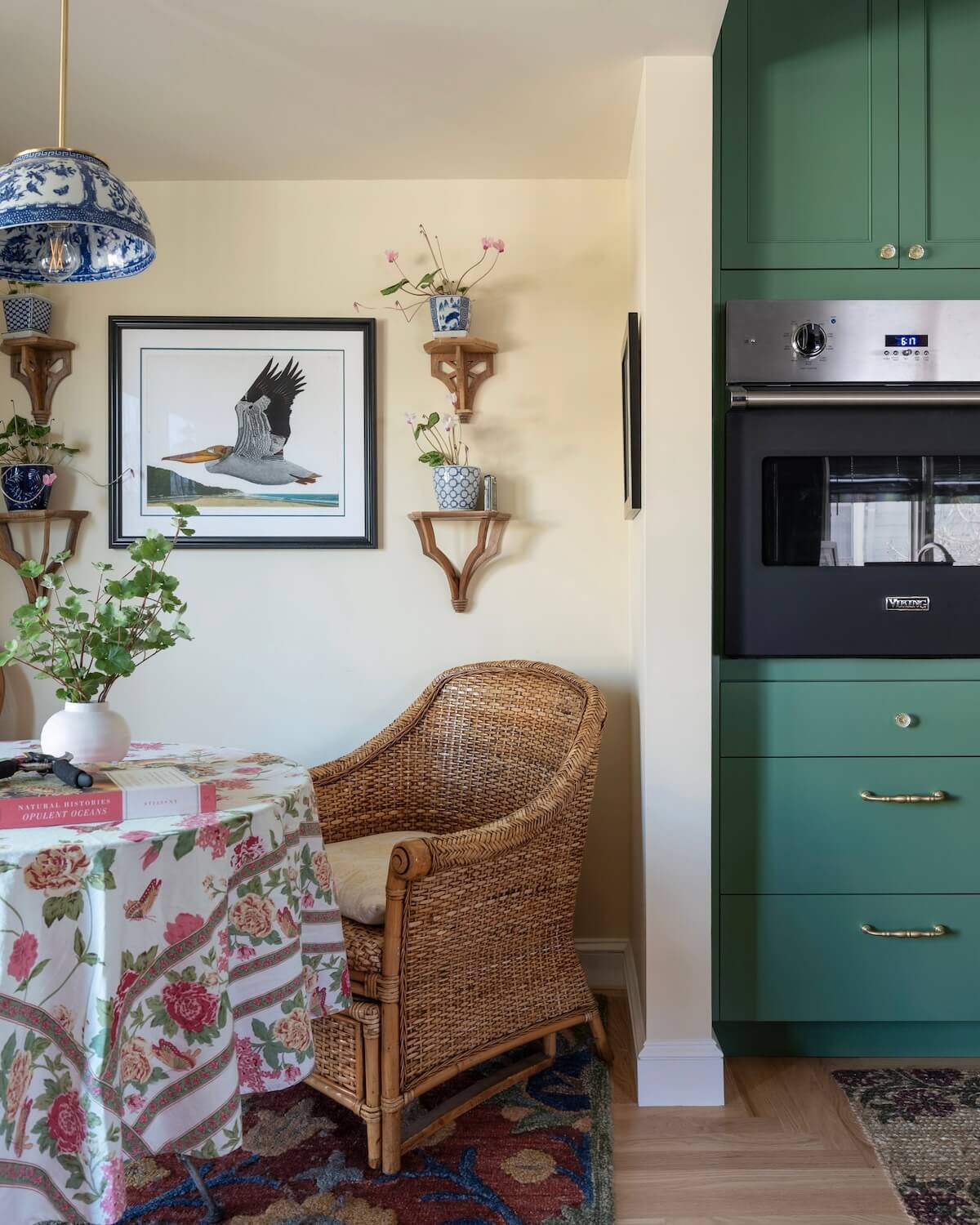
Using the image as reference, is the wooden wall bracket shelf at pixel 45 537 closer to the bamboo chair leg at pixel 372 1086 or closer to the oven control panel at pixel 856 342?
the bamboo chair leg at pixel 372 1086

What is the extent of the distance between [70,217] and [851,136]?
1.73m

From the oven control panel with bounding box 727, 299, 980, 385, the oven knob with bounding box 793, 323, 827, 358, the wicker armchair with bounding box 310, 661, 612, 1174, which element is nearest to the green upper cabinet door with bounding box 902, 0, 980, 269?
the oven control panel with bounding box 727, 299, 980, 385

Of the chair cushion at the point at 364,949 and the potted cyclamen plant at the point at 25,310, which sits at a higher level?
the potted cyclamen plant at the point at 25,310

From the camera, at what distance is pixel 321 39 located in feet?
6.61

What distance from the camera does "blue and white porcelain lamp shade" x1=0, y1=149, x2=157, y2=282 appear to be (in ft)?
4.74

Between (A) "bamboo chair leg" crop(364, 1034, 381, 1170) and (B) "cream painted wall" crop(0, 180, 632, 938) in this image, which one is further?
(B) "cream painted wall" crop(0, 180, 632, 938)

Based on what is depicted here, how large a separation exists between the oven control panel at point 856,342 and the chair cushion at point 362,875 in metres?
1.33

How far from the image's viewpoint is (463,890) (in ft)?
6.29

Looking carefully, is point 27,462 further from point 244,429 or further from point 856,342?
point 856,342

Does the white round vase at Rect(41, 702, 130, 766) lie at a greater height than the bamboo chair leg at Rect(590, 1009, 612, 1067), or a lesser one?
greater

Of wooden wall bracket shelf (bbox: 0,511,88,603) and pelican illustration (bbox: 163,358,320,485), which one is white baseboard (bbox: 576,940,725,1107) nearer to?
pelican illustration (bbox: 163,358,320,485)

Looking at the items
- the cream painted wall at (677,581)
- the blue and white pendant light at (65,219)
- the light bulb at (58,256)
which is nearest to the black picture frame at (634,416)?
the cream painted wall at (677,581)

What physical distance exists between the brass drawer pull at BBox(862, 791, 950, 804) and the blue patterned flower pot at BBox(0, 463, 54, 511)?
2252 mm

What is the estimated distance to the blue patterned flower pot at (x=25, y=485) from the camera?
8.51 ft
